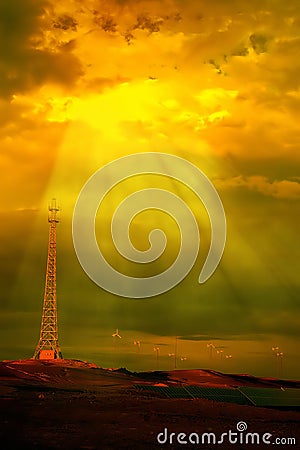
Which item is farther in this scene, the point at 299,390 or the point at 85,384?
the point at 299,390

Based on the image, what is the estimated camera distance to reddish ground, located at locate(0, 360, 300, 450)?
41.0 meters

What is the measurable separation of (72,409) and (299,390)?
58242 millimetres

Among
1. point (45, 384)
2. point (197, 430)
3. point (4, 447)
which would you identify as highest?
point (45, 384)

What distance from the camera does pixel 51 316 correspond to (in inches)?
3686

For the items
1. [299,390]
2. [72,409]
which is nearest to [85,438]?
[72,409]

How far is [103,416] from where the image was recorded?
50.8 metres

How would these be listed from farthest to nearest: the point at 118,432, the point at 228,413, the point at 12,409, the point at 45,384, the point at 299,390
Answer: the point at 299,390 → the point at 45,384 → the point at 228,413 → the point at 12,409 → the point at 118,432

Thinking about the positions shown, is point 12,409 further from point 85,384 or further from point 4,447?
point 85,384

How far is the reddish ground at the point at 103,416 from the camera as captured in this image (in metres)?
41.0

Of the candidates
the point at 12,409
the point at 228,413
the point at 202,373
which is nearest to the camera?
the point at 12,409

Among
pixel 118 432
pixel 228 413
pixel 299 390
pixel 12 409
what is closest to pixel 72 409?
pixel 12 409

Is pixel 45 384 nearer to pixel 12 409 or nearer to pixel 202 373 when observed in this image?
pixel 12 409

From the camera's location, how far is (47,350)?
317 ft

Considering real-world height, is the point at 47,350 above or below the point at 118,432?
above
